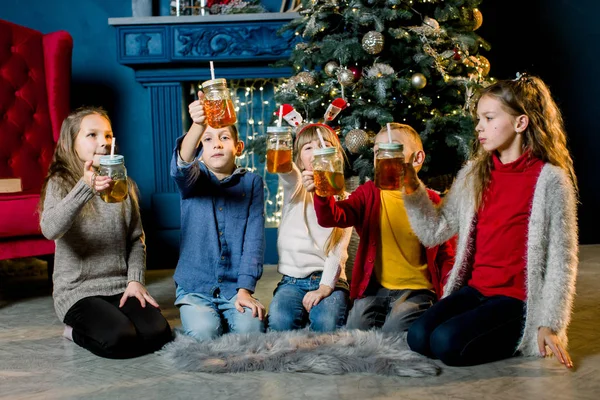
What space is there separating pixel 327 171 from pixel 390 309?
2.22ft

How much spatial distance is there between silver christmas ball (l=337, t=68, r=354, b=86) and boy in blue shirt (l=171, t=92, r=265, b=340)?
2.95ft

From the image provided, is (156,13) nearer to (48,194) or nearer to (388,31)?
(388,31)

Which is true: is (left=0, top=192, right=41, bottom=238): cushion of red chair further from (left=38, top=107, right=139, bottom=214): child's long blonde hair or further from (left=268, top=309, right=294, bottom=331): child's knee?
(left=268, top=309, right=294, bottom=331): child's knee

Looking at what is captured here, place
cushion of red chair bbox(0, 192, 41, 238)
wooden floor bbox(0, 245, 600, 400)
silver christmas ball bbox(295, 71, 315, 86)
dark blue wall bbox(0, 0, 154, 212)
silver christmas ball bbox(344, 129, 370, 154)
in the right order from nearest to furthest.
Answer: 1. wooden floor bbox(0, 245, 600, 400)
2. cushion of red chair bbox(0, 192, 41, 238)
3. silver christmas ball bbox(344, 129, 370, 154)
4. silver christmas ball bbox(295, 71, 315, 86)
5. dark blue wall bbox(0, 0, 154, 212)

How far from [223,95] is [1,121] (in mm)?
2257

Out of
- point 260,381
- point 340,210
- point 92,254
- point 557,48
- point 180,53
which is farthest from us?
point 557,48

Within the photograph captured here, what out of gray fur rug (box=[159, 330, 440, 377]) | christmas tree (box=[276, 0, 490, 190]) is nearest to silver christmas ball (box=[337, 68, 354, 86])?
christmas tree (box=[276, 0, 490, 190])

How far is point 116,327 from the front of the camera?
2.37m

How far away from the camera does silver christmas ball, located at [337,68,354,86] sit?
335 centimetres

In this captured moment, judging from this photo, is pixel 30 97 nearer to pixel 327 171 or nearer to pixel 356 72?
pixel 356 72

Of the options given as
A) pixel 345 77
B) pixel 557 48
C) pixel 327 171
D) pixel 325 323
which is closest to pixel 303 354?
pixel 325 323

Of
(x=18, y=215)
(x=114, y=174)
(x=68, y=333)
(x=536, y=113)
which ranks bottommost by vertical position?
(x=68, y=333)

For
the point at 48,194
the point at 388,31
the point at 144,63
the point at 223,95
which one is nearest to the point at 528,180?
the point at 223,95

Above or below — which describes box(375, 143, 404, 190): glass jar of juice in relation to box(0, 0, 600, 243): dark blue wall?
below
